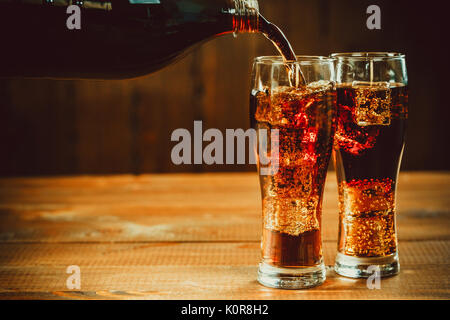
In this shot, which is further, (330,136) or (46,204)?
(46,204)

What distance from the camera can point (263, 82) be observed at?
72 centimetres

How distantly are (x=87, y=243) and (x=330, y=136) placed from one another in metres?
0.42

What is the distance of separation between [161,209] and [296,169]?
475 mm

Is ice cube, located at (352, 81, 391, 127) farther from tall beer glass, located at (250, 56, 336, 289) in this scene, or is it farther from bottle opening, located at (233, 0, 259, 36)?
bottle opening, located at (233, 0, 259, 36)

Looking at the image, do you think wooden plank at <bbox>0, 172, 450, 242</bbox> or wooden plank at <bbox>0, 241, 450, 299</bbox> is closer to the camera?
wooden plank at <bbox>0, 241, 450, 299</bbox>

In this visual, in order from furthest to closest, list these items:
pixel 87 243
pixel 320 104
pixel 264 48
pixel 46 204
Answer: pixel 264 48 < pixel 46 204 < pixel 87 243 < pixel 320 104

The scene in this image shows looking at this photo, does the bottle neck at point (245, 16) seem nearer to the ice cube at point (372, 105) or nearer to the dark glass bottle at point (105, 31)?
the dark glass bottle at point (105, 31)

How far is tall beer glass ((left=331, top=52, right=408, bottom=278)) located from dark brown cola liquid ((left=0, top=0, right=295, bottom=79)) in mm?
115

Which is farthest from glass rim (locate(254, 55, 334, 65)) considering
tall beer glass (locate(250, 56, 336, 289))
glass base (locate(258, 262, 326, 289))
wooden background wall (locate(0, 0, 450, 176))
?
wooden background wall (locate(0, 0, 450, 176))

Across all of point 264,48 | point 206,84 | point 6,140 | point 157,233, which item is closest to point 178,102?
point 206,84

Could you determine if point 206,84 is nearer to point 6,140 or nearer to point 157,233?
point 6,140

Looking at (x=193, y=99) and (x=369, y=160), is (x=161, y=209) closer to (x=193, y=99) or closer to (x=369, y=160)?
(x=369, y=160)

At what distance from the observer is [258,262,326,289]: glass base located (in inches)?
27.6

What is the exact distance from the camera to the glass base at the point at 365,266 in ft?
2.45
